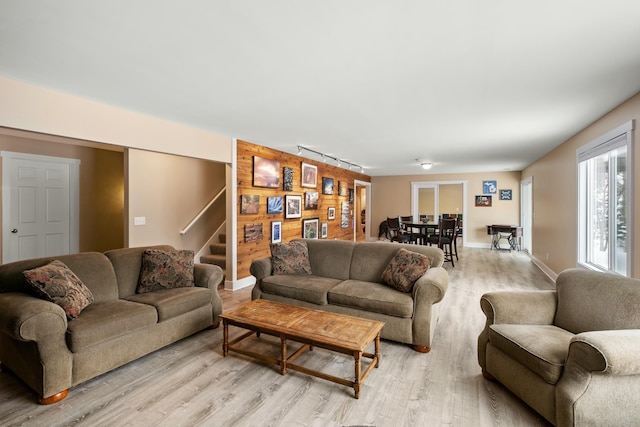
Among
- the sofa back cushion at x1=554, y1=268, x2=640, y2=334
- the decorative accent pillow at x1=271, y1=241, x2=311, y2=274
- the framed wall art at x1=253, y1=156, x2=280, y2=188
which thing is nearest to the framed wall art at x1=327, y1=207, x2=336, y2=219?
the framed wall art at x1=253, y1=156, x2=280, y2=188

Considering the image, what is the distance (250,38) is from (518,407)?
115 inches

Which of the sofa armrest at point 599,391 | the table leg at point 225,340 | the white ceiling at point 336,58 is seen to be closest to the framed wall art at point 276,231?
the white ceiling at point 336,58

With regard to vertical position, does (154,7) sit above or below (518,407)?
above

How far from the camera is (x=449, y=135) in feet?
14.9

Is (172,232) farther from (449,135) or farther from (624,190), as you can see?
Result: (624,190)

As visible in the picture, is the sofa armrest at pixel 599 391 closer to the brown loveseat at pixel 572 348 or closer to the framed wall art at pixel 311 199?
the brown loveseat at pixel 572 348

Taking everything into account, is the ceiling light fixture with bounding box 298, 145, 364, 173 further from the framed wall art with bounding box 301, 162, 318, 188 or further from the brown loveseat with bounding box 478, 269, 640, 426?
the brown loveseat with bounding box 478, 269, 640, 426

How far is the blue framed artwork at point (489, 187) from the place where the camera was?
9.25 metres

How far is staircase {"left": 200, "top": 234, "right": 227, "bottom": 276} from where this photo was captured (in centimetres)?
530

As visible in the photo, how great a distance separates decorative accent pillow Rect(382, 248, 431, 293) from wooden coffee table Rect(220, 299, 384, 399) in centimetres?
66

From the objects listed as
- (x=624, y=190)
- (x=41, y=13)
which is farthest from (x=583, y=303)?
(x=41, y=13)

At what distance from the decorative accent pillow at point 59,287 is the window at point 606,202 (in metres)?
4.85

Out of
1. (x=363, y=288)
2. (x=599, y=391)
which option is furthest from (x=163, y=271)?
(x=599, y=391)

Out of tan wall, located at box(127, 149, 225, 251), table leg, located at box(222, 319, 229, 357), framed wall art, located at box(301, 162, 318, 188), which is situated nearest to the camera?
table leg, located at box(222, 319, 229, 357)
